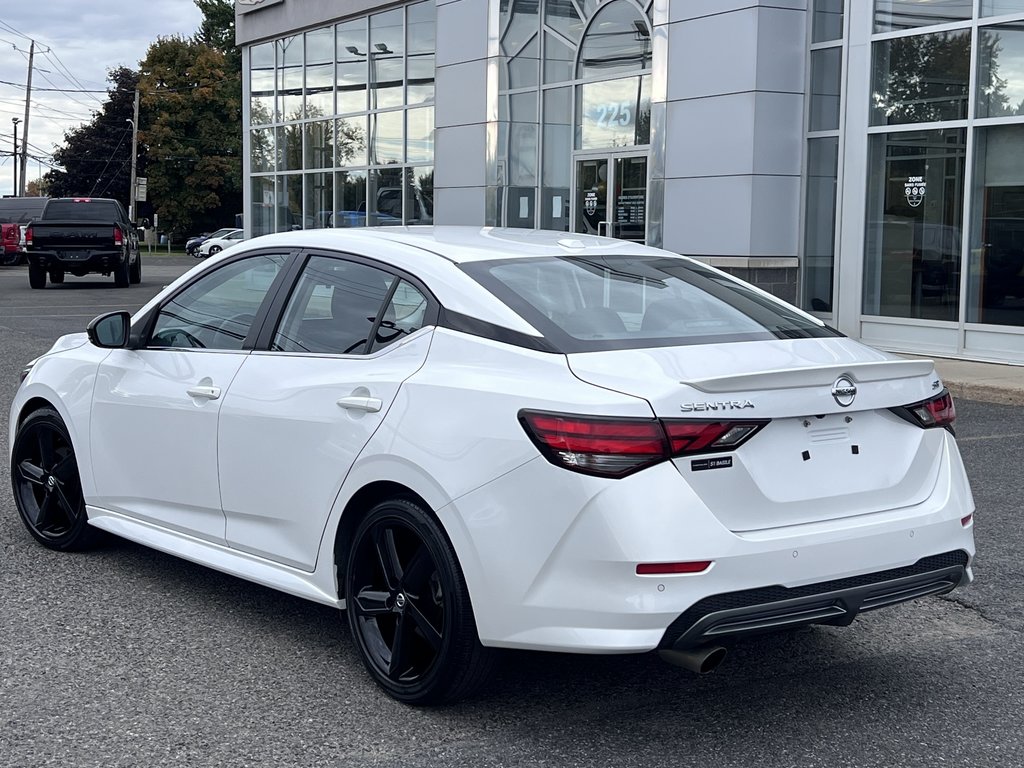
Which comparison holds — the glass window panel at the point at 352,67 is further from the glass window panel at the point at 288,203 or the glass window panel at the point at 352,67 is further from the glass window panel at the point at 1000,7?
the glass window panel at the point at 1000,7

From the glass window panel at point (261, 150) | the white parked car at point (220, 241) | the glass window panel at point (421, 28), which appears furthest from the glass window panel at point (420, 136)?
the white parked car at point (220, 241)

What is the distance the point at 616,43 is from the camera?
18.4 m

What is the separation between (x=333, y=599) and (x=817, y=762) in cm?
166

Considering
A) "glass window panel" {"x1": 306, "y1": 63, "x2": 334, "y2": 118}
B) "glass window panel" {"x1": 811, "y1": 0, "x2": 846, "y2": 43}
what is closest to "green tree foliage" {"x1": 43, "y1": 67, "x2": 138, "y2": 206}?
"glass window panel" {"x1": 306, "y1": 63, "x2": 334, "y2": 118}

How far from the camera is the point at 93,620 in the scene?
16.7ft

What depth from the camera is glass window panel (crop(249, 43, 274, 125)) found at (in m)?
27.9

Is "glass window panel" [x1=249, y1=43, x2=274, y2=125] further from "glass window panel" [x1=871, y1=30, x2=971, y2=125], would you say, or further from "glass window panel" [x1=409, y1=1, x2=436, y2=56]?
"glass window panel" [x1=871, y1=30, x2=971, y2=125]

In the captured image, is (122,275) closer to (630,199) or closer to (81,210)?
(81,210)

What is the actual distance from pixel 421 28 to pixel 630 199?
6.40 meters

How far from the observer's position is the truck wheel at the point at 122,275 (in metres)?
30.2

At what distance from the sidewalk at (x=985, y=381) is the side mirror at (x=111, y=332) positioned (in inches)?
337

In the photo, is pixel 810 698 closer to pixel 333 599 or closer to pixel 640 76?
pixel 333 599

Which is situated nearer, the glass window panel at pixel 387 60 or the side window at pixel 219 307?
the side window at pixel 219 307

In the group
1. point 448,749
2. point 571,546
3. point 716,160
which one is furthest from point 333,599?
point 716,160
